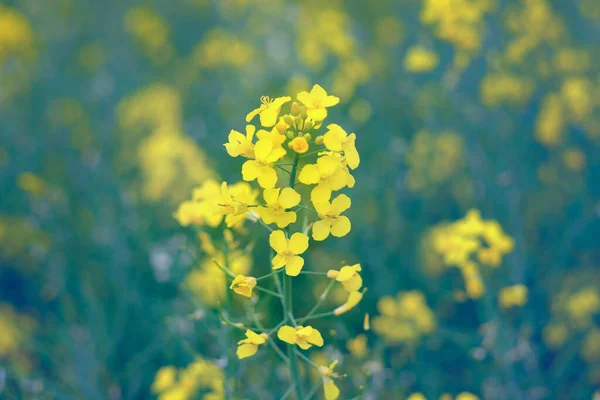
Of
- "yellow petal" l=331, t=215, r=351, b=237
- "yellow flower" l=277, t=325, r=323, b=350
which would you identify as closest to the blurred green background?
"yellow flower" l=277, t=325, r=323, b=350

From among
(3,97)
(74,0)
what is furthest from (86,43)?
(3,97)

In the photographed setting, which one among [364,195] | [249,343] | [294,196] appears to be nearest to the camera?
[294,196]

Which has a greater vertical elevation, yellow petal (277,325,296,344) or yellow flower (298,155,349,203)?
yellow flower (298,155,349,203)

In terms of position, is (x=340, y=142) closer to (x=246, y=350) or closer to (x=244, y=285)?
(x=244, y=285)

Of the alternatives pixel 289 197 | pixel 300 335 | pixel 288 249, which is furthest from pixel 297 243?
pixel 300 335

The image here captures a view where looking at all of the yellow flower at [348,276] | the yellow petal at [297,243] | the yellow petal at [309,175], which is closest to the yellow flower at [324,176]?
the yellow petal at [309,175]

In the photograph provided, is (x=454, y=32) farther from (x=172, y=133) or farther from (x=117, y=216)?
(x=117, y=216)

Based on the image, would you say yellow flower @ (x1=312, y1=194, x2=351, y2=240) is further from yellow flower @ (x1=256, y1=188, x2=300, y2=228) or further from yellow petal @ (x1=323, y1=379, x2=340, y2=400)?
yellow petal @ (x1=323, y1=379, x2=340, y2=400)

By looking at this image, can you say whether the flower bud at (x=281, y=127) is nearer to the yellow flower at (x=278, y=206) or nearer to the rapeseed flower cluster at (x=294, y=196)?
the rapeseed flower cluster at (x=294, y=196)
